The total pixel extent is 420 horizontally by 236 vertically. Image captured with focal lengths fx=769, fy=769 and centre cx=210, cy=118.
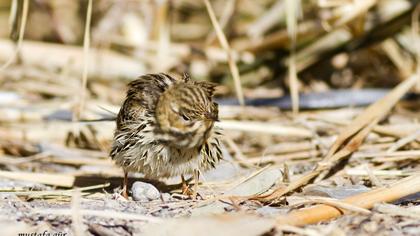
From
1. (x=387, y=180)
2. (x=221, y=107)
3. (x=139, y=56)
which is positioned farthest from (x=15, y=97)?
(x=387, y=180)

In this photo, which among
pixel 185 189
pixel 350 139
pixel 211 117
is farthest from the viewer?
pixel 350 139

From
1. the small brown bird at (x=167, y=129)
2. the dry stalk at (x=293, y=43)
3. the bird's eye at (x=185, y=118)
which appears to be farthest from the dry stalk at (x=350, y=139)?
the dry stalk at (x=293, y=43)

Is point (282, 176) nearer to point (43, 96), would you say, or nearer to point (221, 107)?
point (221, 107)

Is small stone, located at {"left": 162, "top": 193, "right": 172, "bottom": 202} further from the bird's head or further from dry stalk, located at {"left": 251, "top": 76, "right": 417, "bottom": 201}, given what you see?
dry stalk, located at {"left": 251, "top": 76, "right": 417, "bottom": 201}

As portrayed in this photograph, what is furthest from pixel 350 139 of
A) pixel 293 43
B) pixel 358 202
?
pixel 358 202

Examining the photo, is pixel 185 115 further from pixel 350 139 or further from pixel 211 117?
pixel 350 139

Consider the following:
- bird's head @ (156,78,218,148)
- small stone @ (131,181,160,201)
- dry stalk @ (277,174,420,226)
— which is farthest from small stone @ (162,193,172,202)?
dry stalk @ (277,174,420,226)
